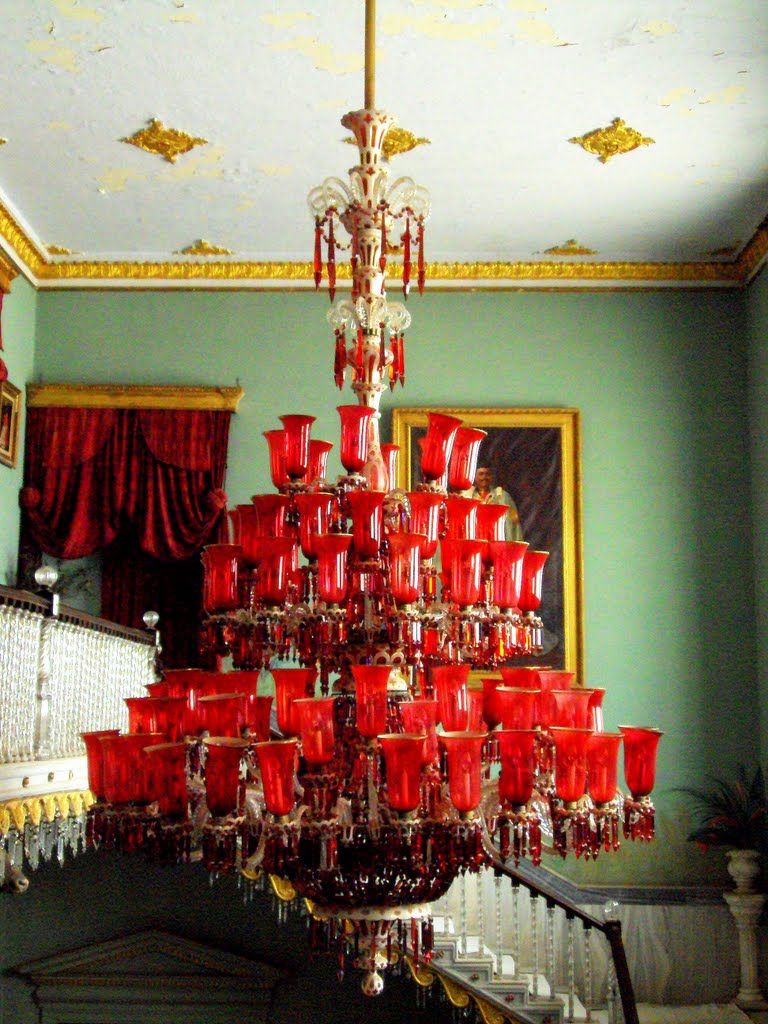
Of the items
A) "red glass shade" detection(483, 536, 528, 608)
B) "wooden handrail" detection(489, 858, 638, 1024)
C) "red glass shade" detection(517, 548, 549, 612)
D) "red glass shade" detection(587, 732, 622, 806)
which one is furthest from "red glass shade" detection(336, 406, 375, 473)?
"wooden handrail" detection(489, 858, 638, 1024)

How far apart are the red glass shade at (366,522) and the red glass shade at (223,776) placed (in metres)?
0.63

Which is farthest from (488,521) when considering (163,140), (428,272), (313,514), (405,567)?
(428,272)

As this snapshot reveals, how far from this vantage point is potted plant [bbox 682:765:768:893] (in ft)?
25.8

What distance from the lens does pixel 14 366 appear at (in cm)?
871

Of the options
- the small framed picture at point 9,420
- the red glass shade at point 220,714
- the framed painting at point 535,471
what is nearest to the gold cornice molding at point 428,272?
the small framed picture at point 9,420

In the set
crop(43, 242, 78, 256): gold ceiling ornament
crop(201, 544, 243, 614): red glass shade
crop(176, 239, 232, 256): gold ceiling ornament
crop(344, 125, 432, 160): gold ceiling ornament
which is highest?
crop(344, 125, 432, 160): gold ceiling ornament

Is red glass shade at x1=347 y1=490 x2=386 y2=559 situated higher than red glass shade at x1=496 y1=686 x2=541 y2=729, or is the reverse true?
red glass shade at x1=347 y1=490 x2=386 y2=559

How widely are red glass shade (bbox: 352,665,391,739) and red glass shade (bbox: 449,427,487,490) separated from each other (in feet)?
2.61

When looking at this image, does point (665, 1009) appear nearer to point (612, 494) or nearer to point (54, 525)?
point (612, 494)

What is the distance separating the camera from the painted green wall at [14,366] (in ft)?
27.7

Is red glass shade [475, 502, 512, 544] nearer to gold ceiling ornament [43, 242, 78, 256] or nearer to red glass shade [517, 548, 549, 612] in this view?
red glass shade [517, 548, 549, 612]

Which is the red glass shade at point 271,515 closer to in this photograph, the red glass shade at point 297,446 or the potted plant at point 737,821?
the red glass shade at point 297,446

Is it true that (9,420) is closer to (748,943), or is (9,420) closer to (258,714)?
(258,714)

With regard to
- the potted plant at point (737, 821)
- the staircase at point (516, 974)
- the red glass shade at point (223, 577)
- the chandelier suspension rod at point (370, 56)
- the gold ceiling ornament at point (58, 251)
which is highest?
the gold ceiling ornament at point (58, 251)
